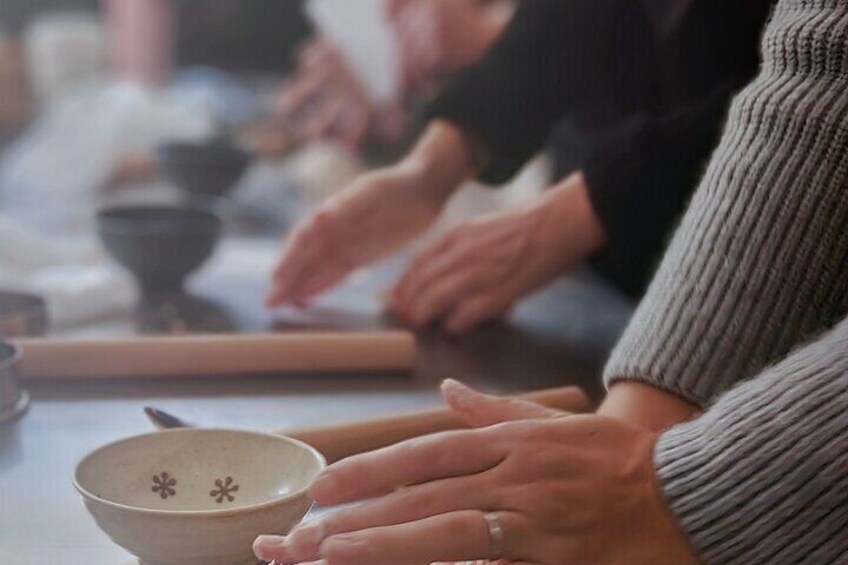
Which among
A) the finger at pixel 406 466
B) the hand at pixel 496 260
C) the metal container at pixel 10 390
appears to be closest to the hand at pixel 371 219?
the hand at pixel 496 260

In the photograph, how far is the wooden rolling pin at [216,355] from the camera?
3.79 ft

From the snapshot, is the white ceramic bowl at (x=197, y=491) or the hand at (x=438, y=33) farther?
the hand at (x=438, y=33)

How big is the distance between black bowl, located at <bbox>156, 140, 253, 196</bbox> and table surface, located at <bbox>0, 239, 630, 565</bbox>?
271 millimetres

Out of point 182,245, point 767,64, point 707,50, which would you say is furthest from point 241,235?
point 767,64

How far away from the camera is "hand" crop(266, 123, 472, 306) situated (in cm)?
148

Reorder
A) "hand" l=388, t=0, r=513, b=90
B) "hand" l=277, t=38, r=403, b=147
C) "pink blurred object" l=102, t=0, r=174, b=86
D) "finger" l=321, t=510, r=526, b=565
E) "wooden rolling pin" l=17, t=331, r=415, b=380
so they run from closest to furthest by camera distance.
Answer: "finger" l=321, t=510, r=526, b=565 < "wooden rolling pin" l=17, t=331, r=415, b=380 < "hand" l=388, t=0, r=513, b=90 < "hand" l=277, t=38, r=403, b=147 < "pink blurred object" l=102, t=0, r=174, b=86

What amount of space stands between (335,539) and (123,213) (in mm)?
993

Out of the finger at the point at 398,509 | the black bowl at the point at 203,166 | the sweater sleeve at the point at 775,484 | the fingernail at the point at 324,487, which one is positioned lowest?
the black bowl at the point at 203,166

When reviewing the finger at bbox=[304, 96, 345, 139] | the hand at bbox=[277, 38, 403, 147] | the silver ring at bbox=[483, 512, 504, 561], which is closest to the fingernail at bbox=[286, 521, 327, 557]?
the silver ring at bbox=[483, 512, 504, 561]

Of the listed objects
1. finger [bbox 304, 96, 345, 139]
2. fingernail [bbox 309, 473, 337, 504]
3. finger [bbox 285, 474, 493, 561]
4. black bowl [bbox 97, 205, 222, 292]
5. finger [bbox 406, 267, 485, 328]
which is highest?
fingernail [bbox 309, 473, 337, 504]

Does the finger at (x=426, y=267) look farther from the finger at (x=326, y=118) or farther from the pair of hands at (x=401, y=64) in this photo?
the finger at (x=326, y=118)

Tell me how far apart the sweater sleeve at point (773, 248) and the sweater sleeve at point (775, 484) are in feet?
0.47

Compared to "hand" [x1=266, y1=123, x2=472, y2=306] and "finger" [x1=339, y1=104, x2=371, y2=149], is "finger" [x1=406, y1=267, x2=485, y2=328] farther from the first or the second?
"finger" [x1=339, y1=104, x2=371, y2=149]

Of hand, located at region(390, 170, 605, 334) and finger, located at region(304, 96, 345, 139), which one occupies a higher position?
hand, located at region(390, 170, 605, 334)
